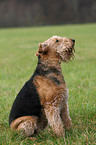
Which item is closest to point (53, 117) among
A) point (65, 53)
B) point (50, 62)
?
point (50, 62)

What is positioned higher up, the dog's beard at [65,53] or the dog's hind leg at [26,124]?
the dog's beard at [65,53]

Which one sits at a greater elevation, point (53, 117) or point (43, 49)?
point (43, 49)

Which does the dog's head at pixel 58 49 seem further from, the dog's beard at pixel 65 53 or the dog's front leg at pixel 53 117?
the dog's front leg at pixel 53 117

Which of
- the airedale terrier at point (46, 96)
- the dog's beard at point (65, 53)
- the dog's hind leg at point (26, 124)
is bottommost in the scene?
the dog's hind leg at point (26, 124)

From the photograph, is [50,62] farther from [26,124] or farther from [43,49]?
[26,124]

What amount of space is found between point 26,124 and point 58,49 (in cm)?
122

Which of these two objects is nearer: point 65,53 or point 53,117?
point 53,117

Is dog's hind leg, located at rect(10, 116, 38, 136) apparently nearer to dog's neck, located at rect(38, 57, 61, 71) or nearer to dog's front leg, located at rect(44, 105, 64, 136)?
dog's front leg, located at rect(44, 105, 64, 136)

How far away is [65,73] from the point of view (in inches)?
292

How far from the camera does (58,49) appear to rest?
11.3ft

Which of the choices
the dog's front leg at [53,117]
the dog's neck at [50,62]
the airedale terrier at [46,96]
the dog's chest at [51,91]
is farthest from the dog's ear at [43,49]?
the dog's front leg at [53,117]

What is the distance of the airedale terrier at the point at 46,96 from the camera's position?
3.21m

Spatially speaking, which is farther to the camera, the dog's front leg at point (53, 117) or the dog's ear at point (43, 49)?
the dog's ear at point (43, 49)

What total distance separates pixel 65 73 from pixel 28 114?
425 centimetres
